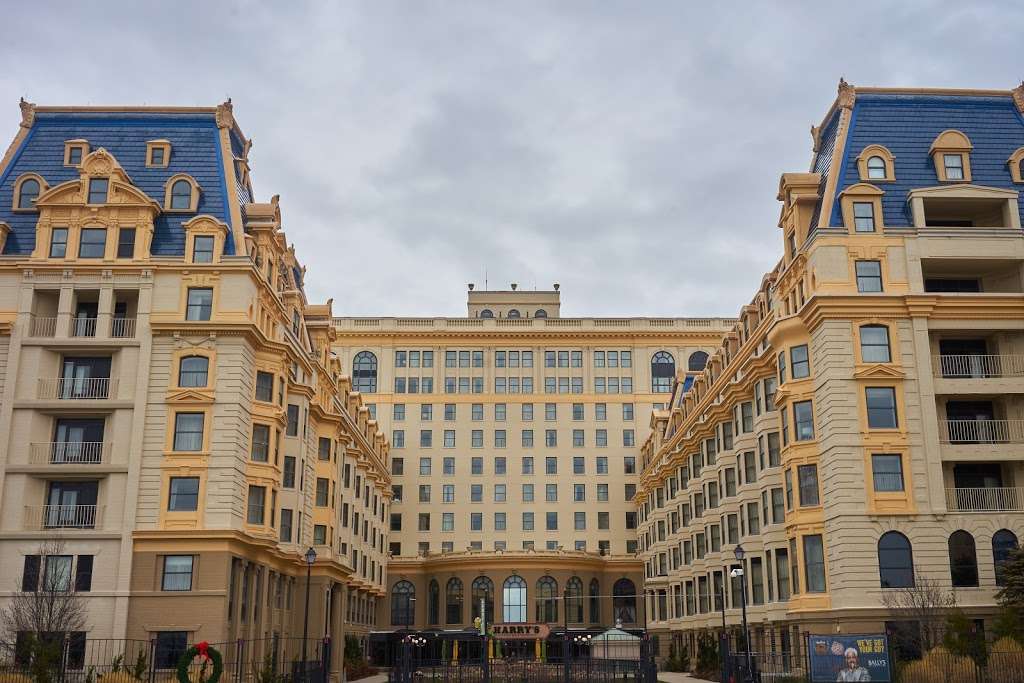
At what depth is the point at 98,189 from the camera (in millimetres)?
51375

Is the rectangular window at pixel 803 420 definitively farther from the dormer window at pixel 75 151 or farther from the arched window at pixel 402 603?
the arched window at pixel 402 603

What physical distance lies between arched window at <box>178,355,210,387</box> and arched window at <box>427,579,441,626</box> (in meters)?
61.0

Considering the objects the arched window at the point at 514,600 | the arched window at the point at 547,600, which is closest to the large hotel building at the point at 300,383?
the arched window at the point at 547,600

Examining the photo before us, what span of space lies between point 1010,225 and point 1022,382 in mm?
7672

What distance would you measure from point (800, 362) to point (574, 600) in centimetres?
6033

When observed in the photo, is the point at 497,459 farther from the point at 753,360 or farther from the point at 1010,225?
the point at 1010,225

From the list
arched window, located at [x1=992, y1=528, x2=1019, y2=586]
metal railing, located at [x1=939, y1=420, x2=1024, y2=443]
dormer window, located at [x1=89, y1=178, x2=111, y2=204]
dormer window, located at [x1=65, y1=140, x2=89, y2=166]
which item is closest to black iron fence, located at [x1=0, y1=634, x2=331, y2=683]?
dormer window, located at [x1=89, y1=178, x2=111, y2=204]

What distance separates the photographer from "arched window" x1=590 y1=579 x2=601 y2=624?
345ft

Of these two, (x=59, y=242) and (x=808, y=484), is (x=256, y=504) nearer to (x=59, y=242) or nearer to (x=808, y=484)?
(x=59, y=242)

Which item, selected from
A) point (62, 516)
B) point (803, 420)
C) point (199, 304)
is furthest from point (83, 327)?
point (803, 420)

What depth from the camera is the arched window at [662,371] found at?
373ft

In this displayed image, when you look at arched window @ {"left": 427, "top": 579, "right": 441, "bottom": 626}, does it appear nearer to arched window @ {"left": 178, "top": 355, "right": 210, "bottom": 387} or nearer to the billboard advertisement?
arched window @ {"left": 178, "top": 355, "right": 210, "bottom": 387}

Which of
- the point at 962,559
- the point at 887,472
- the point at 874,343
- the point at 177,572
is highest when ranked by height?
the point at 874,343

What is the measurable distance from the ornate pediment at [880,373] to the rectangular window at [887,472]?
3475 mm
